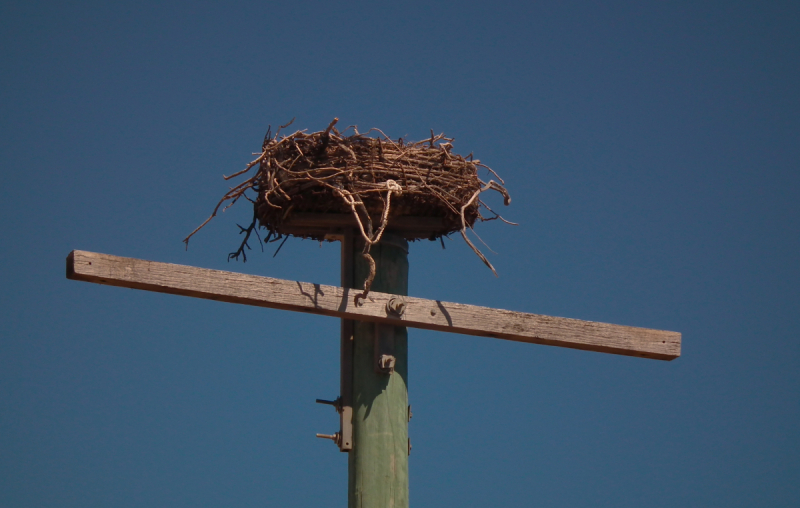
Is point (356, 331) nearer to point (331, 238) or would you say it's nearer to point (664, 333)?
point (331, 238)

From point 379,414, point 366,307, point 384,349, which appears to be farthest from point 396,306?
point 379,414

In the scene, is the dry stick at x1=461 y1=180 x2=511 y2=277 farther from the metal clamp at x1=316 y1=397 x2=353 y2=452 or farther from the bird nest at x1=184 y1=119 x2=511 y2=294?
the metal clamp at x1=316 y1=397 x2=353 y2=452

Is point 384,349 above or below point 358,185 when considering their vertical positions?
below

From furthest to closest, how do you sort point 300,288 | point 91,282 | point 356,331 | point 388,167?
point 388,167
point 356,331
point 300,288
point 91,282

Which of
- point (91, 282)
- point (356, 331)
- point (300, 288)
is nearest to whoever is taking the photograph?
point (91, 282)

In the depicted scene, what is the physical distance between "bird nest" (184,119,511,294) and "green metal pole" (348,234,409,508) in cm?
30

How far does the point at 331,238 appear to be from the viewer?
557 centimetres

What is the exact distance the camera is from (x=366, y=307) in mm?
4801

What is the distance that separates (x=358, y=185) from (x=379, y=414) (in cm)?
108

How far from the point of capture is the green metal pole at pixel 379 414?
4.77 m

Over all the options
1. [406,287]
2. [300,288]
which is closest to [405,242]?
[406,287]

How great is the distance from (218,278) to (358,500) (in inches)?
43.8

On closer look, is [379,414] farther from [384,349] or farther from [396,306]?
[396,306]

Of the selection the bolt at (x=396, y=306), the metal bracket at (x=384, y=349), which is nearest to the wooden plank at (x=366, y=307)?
the bolt at (x=396, y=306)
